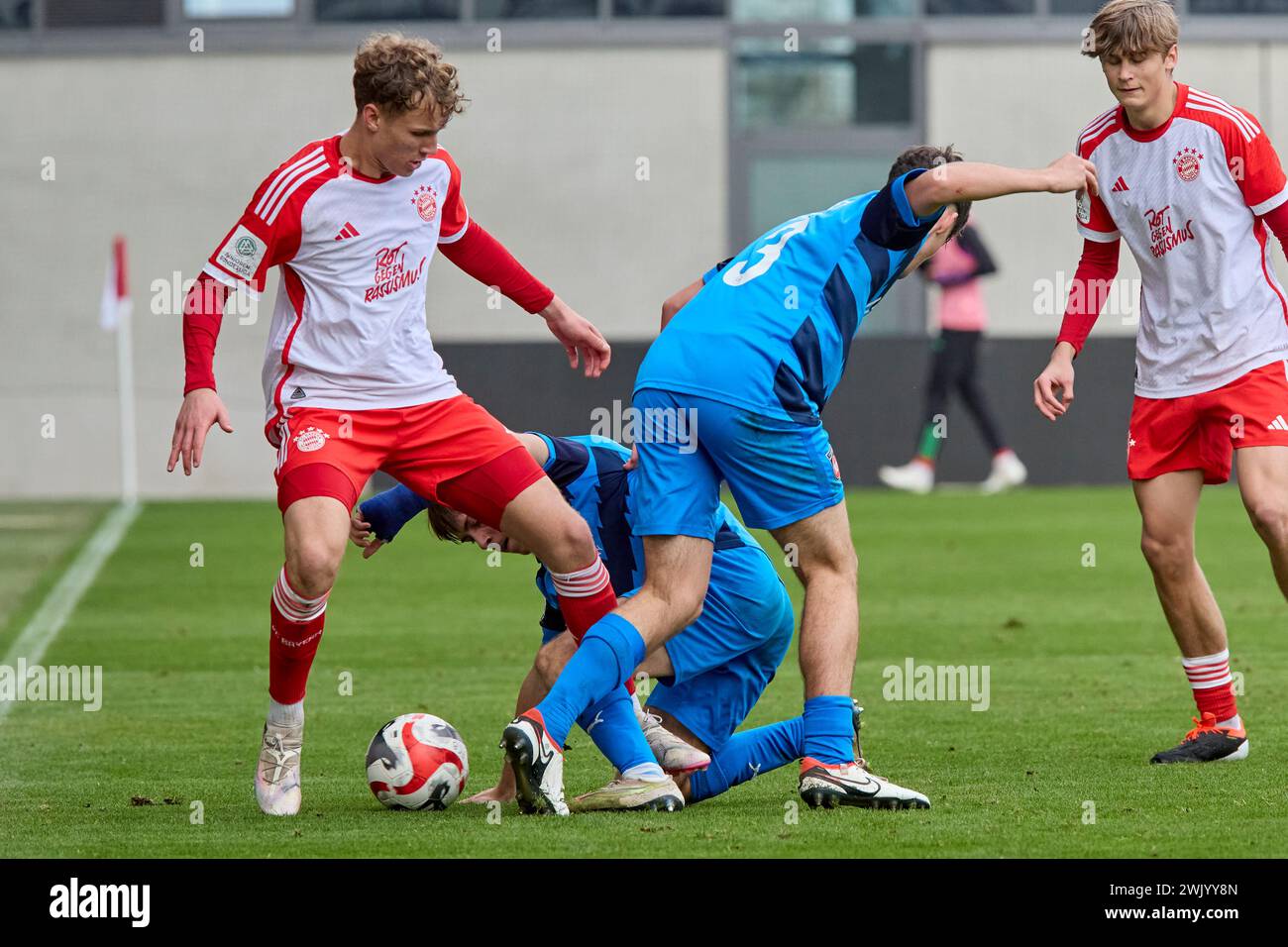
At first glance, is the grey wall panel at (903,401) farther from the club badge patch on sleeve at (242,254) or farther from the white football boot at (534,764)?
the white football boot at (534,764)

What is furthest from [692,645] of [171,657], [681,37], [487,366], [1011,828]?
[681,37]

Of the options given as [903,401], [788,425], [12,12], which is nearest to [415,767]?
[788,425]

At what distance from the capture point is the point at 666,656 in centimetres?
580

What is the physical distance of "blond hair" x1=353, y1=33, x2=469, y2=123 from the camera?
5465mm

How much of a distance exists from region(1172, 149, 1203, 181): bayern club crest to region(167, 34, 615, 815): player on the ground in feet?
6.93

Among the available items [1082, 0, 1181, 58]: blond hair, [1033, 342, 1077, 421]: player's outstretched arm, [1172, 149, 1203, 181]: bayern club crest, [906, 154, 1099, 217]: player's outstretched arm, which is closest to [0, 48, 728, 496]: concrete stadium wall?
[1033, 342, 1077, 421]: player's outstretched arm

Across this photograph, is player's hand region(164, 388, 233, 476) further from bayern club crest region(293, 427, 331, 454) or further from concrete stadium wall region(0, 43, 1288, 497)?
concrete stadium wall region(0, 43, 1288, 497)

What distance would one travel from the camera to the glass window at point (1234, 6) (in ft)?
66.0

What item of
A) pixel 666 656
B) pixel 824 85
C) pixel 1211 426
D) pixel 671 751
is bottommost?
pixel 671 751

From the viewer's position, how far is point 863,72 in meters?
20.2

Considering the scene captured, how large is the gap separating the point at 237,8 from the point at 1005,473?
8.97 metres

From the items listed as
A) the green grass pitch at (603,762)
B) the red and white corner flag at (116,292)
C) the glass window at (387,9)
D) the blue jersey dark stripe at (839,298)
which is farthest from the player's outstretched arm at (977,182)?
the glass window at (387,9)

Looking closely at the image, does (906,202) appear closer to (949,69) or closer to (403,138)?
(403,138)

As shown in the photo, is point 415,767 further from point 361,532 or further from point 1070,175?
point 1070,175
